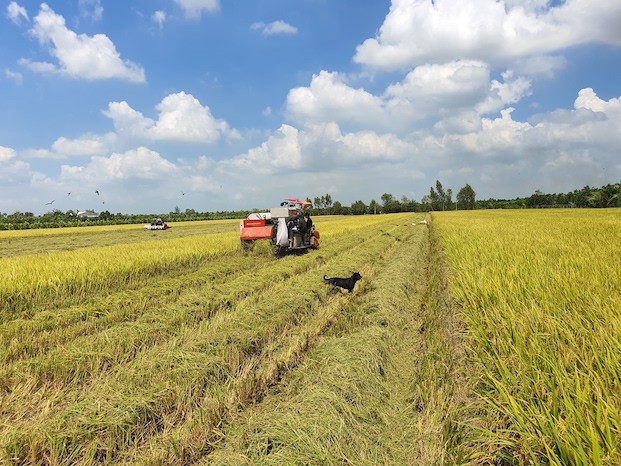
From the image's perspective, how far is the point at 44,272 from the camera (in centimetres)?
777

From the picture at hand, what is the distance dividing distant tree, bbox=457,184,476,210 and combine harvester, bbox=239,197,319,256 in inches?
4421

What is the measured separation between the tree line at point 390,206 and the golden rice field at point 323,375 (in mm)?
53642

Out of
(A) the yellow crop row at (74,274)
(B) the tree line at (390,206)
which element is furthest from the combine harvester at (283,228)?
(B) the tree line at (390,206)

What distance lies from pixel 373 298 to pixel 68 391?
194 inches

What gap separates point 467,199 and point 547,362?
123 metres

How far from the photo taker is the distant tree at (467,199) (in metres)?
114

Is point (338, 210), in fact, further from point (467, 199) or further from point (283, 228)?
point (283, 228)

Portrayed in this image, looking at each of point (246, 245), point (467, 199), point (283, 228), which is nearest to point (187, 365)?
point (283, 228)

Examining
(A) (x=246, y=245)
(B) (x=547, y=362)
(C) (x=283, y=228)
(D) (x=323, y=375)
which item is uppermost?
(C) (x=283, y=228)

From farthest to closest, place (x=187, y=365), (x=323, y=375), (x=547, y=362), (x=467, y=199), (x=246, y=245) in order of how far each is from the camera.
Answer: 1. (x=467, y=199)
2. (x=246, y=245)
3. (x=187, y=365)
4. (x=323, y=375)
5. (x=547, y=362)

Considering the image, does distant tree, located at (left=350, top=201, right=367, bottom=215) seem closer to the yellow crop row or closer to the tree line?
the tree line

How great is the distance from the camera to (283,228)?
1224 centimetres

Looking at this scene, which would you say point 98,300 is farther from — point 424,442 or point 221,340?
point 424,442

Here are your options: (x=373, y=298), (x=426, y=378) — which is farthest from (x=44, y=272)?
(x=426, y=378)
